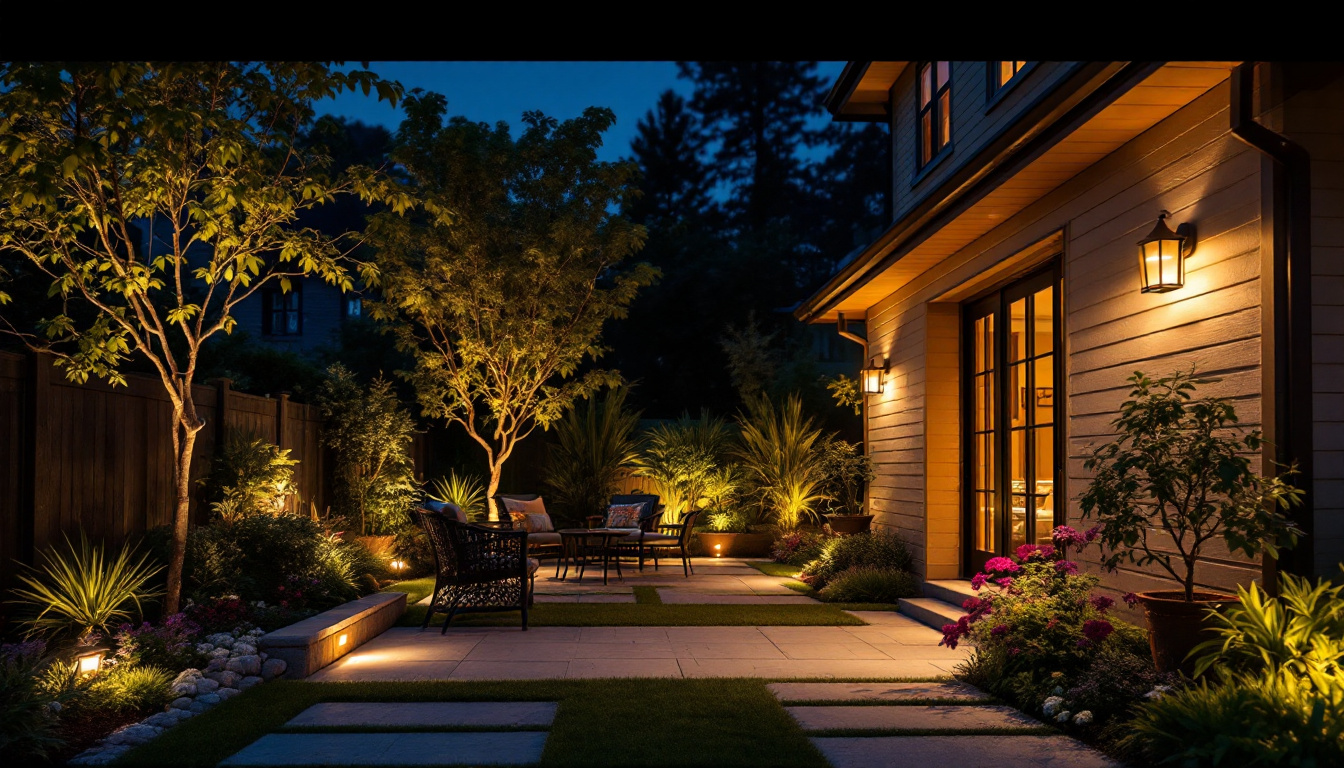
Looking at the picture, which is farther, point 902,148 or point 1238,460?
point 902,148

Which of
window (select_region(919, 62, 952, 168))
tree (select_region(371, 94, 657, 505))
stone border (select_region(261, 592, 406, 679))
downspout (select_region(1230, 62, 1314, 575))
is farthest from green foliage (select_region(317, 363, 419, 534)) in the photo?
downspout (select_region(1230, 62, 1314, 575))

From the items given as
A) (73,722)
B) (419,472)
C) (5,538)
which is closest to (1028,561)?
(73,722)

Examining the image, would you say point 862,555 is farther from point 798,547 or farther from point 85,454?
point 85,454

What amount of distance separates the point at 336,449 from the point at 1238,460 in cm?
891

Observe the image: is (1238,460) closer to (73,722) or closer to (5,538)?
(73,722)

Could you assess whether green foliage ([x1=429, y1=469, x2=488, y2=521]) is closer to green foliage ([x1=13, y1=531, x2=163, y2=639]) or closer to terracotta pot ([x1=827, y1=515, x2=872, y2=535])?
terracotta pot ([x1=827, y1=515, x2=872, y2=535])

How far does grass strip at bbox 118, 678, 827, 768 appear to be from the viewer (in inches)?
144

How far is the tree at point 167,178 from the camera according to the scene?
4555 millimetres

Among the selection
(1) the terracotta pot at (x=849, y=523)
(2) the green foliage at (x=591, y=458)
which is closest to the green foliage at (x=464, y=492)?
(2) the green foliage at (x=591, y=458)

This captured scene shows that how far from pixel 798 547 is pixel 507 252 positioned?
471 cm

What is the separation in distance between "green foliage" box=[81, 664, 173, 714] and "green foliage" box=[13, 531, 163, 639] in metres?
0.76

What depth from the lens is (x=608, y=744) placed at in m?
3.81

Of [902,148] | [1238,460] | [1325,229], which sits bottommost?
[1238,460]

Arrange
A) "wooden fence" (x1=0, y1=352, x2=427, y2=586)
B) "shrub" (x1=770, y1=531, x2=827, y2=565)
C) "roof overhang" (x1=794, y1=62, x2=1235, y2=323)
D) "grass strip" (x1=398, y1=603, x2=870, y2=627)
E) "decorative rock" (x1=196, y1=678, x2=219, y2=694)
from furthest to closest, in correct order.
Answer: "shrub" (x1=770, y1=531, x2=827, y2=565)
"grass strip" (x1=398, y1=603, x2=870, y2=627)
"wooden fence" (x1=0, y1=352, x2=427, y2=586)
"decorative rock" (x1=196, y1=678, x2=219, y2=694)
"roof overhang" (x1=794, y1=62, x2=1235, y2=323)
